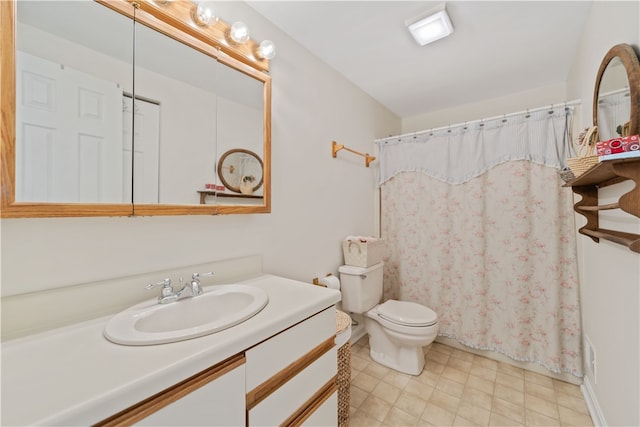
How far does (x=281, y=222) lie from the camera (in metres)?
1.65

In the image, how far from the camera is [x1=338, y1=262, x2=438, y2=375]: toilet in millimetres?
1843

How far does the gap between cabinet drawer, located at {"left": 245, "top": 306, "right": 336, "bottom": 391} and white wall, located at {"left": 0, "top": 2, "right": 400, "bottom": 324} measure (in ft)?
1.88

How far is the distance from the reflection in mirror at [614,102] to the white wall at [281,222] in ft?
4.89

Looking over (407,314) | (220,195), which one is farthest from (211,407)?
(407,314)

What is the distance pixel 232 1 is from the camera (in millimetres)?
1376

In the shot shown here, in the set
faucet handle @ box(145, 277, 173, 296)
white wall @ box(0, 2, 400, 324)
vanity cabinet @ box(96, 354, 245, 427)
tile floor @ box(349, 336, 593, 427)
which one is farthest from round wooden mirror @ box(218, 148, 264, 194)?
tile floor @ box(349, 336, 593, 427)

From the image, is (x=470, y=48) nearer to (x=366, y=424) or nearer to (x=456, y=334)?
(x=456, y=334)

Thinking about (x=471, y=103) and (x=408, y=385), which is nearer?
(x=408, y=385)

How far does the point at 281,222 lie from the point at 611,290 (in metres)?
1.67

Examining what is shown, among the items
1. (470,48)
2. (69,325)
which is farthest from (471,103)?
(69,325)

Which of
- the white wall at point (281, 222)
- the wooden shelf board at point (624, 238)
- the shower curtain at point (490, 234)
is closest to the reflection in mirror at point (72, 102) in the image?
the white wall at point (281, 222)

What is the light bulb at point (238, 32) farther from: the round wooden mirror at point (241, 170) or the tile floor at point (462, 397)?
the tile floor at point (462, 397)

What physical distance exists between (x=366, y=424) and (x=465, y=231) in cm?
158

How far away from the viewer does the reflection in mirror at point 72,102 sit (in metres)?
0.79
